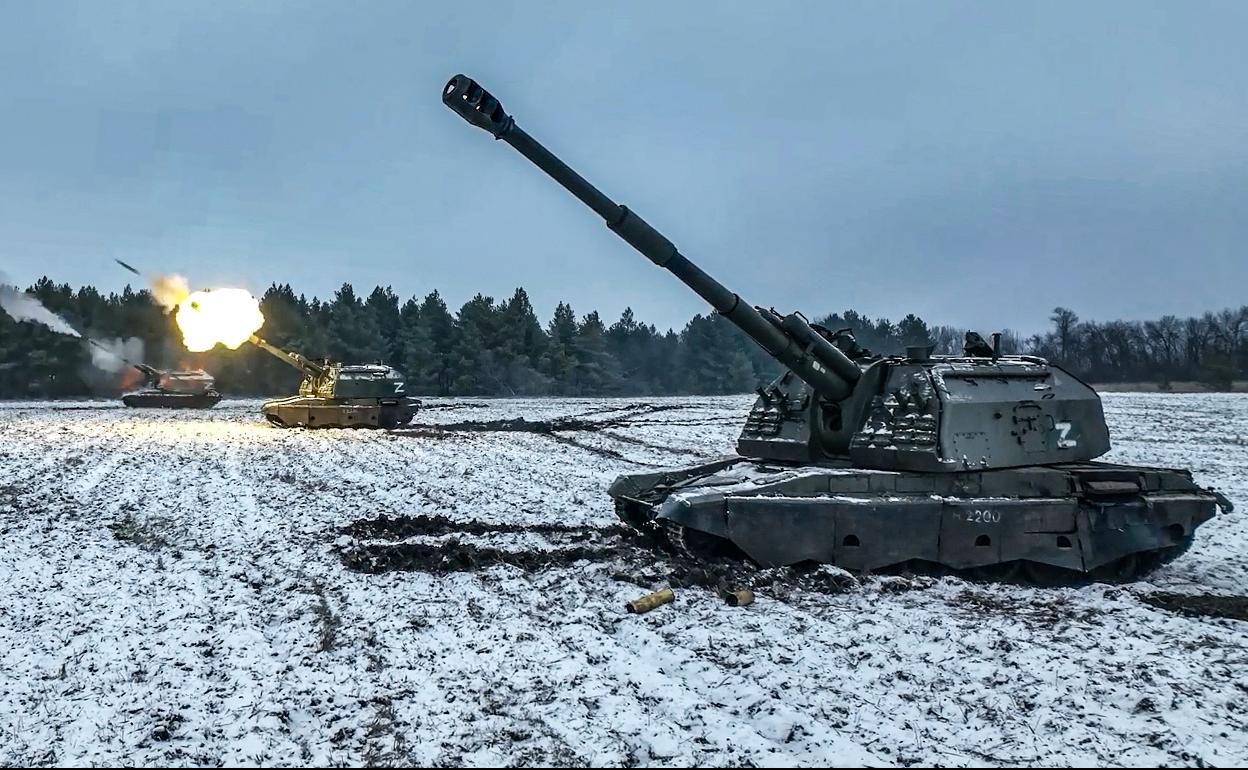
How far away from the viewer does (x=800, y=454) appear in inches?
375

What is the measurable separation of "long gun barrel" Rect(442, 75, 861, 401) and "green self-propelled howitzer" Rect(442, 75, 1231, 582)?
1 cm

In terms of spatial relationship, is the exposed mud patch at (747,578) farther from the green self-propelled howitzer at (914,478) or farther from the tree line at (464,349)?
the tree line at (464,349)

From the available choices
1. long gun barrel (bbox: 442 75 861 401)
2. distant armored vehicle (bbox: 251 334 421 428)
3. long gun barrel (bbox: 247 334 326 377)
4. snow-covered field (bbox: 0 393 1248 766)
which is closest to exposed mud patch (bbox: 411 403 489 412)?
long gun barrel (bbox: 247 334 326 377)

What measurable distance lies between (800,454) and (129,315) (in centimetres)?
5844

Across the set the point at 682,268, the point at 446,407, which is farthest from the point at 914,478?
the point at 446,407

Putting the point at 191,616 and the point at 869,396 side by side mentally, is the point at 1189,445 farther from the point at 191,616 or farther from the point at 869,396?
the point at 191,616

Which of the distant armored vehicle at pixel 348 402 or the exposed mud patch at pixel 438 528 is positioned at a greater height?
the distant armored vehicle at pixel 348 402

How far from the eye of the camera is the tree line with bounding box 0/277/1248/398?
176 feet

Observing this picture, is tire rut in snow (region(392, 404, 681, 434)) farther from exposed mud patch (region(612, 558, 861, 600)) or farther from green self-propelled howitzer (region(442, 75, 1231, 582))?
exposed mud patch (region(612, 558, 861, 600))

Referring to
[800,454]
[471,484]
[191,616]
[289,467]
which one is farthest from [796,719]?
[289,467]

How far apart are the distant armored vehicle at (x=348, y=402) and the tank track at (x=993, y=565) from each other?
20.2 m

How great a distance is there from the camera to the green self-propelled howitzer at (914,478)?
7.52 meters

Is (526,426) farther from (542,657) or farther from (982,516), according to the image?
(542,657)

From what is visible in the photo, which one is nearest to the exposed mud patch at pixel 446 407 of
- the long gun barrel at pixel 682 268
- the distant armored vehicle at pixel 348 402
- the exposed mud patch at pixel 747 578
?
the distant armored vehicle at pixel 348 402
